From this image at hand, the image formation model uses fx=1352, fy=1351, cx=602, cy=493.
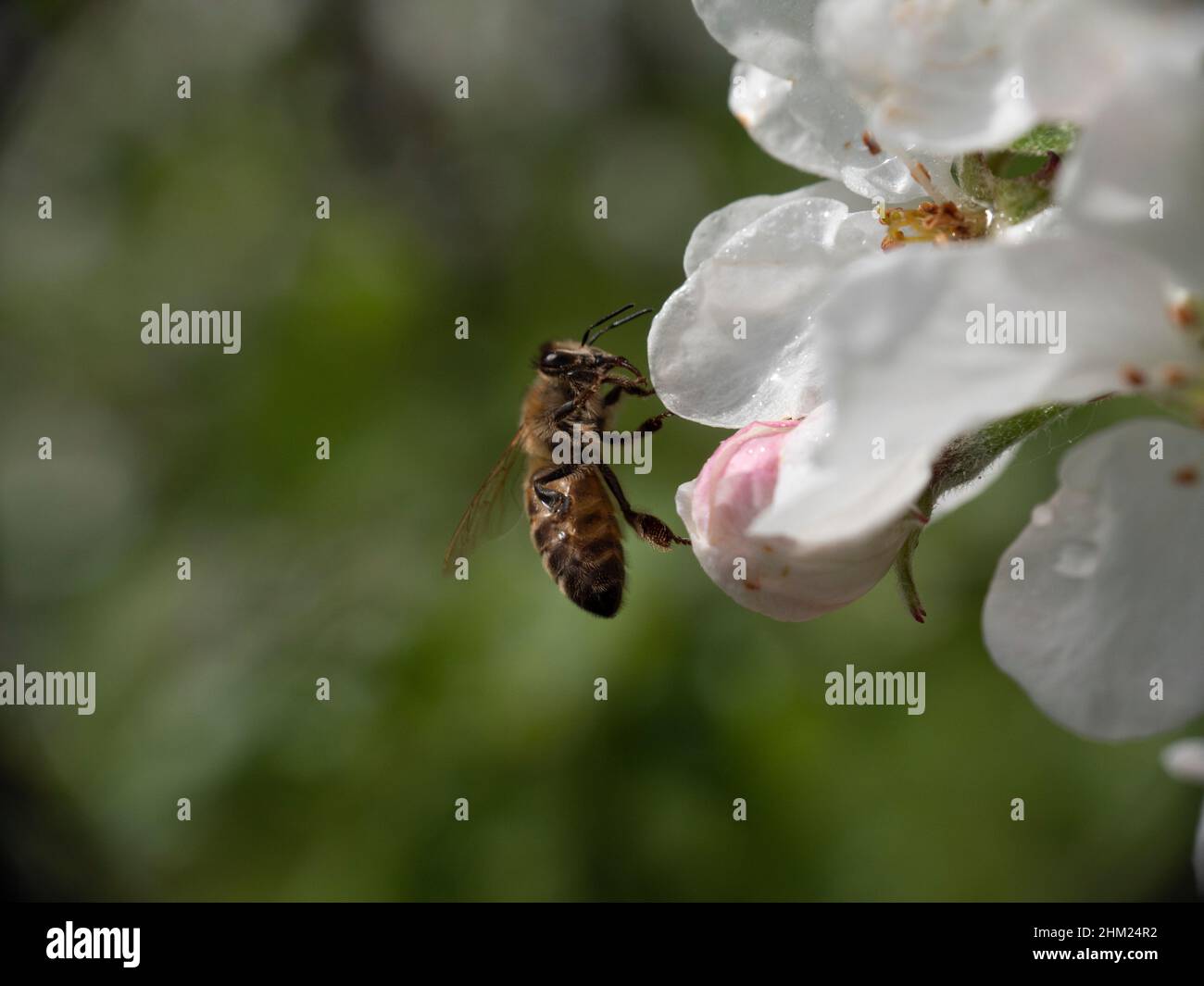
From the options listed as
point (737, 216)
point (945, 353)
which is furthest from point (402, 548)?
point (945, 353)

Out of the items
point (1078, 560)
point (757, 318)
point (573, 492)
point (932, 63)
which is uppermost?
point (932, 63)

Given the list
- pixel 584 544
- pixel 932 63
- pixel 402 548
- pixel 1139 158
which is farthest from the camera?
pixel 402 548

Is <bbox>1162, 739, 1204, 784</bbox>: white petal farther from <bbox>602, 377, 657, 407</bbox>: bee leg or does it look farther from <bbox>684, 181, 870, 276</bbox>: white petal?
<bbox>602, 377, 657, 407</bbox>: bee leg

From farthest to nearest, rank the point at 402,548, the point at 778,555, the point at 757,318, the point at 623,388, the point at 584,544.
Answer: the point at 402,548 < the point at 623,388 < the point at 584,544 < the point at 757,318 < the point at 778,555

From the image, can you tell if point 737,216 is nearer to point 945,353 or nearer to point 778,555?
point 778,555

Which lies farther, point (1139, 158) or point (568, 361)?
point (568, 361)

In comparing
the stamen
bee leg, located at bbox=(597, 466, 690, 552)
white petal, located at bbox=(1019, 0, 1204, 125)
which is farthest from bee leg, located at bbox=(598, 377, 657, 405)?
white petal, located at bbox=(1019, 0, 1204, 125)
